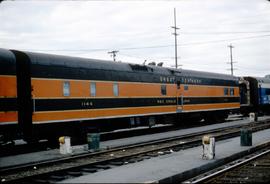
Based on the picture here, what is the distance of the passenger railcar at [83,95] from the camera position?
15914 millimetres

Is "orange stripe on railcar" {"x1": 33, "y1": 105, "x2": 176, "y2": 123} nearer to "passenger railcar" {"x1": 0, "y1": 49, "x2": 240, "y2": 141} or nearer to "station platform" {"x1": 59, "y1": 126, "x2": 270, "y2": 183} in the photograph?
"passenger railcar" {"x1": 0, "y1": 49, "x2": 240, "y2": 141}

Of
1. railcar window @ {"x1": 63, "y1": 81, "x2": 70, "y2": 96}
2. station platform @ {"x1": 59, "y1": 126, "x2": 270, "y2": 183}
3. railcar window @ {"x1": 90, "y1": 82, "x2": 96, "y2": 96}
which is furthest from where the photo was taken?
railcar window @ {"x1": 90, "y1": 82, "x2": 96, "y2": 96}

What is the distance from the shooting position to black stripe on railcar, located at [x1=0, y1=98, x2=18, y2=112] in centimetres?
1516

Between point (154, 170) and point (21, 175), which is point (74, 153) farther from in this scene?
point (154, 170)

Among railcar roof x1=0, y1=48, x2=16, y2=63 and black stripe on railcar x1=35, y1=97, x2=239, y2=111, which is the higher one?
railcar roof x1=0, y1=48, x2=16, y2=63

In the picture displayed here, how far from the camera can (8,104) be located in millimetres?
15398

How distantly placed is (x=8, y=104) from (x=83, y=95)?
452cm

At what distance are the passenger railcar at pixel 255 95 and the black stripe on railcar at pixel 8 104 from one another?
28527 mm

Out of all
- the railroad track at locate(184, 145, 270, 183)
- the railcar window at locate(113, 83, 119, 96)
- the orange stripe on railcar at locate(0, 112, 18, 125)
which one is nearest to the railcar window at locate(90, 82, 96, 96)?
the railcar window at locate(113, 83, 119, 96)

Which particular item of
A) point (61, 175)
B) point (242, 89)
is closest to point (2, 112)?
point (61, 175)

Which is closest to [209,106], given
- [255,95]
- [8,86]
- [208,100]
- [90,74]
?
[208,100]

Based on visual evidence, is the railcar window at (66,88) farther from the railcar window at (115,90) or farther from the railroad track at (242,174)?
the railroad track at (242,174)

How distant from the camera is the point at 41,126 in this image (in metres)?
16.9

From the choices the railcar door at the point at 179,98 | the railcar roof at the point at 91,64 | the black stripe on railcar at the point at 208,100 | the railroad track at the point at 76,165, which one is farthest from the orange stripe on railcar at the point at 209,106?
the railroad track at the point at 76,165
